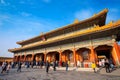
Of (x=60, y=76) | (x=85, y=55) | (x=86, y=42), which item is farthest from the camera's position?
(x=85, y=55)

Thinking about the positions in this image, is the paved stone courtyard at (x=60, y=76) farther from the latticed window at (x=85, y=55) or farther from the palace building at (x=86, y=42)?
the latticed window at (x=85, y=55)

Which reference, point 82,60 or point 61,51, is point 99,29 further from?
point 61,51

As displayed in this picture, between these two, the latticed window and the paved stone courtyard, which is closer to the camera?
the paved stone courtyard

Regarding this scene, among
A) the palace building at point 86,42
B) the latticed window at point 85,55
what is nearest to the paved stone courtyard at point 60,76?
the palace building at point 86,42

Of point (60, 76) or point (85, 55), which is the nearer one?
point (60, 76)

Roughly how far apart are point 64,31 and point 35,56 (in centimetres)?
1112

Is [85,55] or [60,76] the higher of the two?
[85,55]

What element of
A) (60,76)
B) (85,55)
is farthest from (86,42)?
(60,76)

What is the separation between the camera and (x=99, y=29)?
1424cm

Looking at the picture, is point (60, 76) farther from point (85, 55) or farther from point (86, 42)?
point (85, 55)

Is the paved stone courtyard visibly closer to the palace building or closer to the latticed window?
the palace building

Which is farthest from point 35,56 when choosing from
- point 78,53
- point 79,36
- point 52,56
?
point 79,36

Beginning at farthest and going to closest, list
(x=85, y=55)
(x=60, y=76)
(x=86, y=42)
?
(x=85, y=55), (x=86, y=42), (x=60, y=76)

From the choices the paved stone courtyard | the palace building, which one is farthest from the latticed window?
the paved stone courtyard
